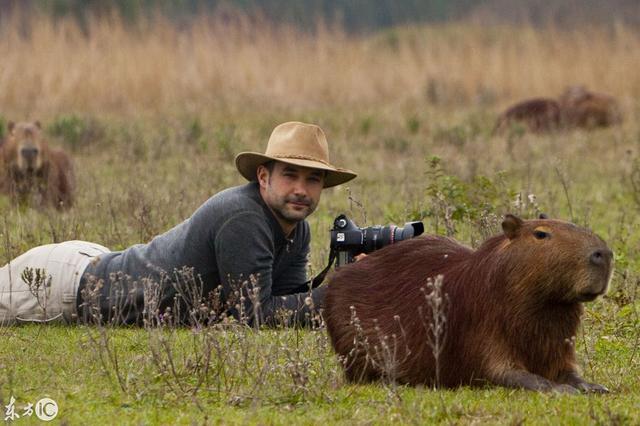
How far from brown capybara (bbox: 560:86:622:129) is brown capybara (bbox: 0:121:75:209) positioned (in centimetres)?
721

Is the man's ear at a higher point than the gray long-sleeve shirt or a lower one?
higher

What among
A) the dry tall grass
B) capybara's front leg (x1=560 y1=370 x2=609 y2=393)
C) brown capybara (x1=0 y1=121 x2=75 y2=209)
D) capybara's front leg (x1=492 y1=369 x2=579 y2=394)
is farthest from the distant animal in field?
capybara's front leg (x1=492 y1=369 x2=579 y2=394)

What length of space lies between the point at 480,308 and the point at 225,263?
1.63 meters

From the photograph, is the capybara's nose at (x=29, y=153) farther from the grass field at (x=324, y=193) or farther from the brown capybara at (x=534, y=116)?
the brown capybara at (x=534, y=116)

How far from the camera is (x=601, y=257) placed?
467 centimetres

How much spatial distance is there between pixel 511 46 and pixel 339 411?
53.4 feet

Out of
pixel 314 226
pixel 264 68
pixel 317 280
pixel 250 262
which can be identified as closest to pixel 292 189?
pixel 250 262

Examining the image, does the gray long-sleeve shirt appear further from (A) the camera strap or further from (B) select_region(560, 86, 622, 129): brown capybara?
(B) select_region(560, 86, 622, 129): brown capybara

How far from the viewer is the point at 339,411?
15.6 feet

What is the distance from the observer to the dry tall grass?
660 inches

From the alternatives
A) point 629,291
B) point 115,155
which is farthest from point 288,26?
point 629,291

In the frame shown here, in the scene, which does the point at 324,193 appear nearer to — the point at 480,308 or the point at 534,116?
the point at 534,116
